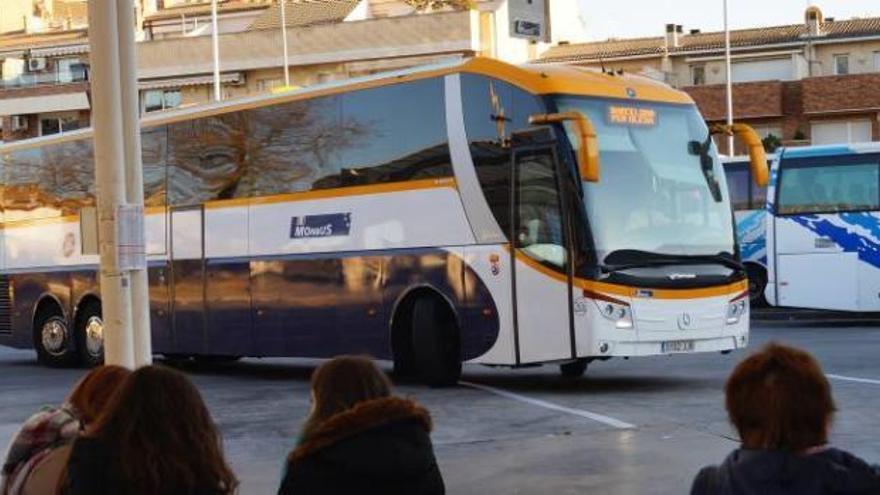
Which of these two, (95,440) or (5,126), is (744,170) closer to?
(95,440)

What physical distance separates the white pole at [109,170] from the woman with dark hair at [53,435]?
5253 mm

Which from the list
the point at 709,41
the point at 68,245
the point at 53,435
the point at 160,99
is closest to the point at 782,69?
the point at 709,41

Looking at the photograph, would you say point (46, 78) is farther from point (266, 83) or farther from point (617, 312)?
point (617, 312)

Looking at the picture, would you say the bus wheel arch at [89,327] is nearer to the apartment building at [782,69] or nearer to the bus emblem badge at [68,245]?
the bus emblem badge at [68,245]

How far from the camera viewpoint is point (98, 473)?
14.4 ft

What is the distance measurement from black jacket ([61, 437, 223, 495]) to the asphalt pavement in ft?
18.3

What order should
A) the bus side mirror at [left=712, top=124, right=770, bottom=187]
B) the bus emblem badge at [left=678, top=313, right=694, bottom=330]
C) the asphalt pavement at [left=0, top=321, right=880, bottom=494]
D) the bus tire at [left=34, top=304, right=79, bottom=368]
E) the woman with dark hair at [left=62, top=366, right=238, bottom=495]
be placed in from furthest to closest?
the bus tire at [left=34, top=304, right=79, bottom=368], the bus side mirror at [left=712, top=124, right=770, bottom=187], the bus emblem badge at [left=678, top=313, right=694, bottom=330], the asphalt pavement at [left=0, top=321, right=880, bottom=494], the woman with dark hair at [left=62, top=366, right=238, bottom=495]

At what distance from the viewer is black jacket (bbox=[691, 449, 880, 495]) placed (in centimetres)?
373

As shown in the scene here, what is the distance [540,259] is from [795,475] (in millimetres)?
11450

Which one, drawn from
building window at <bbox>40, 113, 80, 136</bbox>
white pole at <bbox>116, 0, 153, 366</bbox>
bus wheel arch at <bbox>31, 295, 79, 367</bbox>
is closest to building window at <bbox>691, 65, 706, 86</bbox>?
building window at <bbox>40, 113, 80, 136</bbox>

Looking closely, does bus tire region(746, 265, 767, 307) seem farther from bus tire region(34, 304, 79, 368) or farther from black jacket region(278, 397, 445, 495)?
black jacket region(278, 397, 445, 495)

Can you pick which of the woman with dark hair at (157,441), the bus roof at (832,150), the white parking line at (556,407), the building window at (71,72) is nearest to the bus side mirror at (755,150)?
the white parking line at (556,407)

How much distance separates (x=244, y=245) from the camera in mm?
18484

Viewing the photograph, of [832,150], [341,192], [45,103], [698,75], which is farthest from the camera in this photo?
[45,103]
